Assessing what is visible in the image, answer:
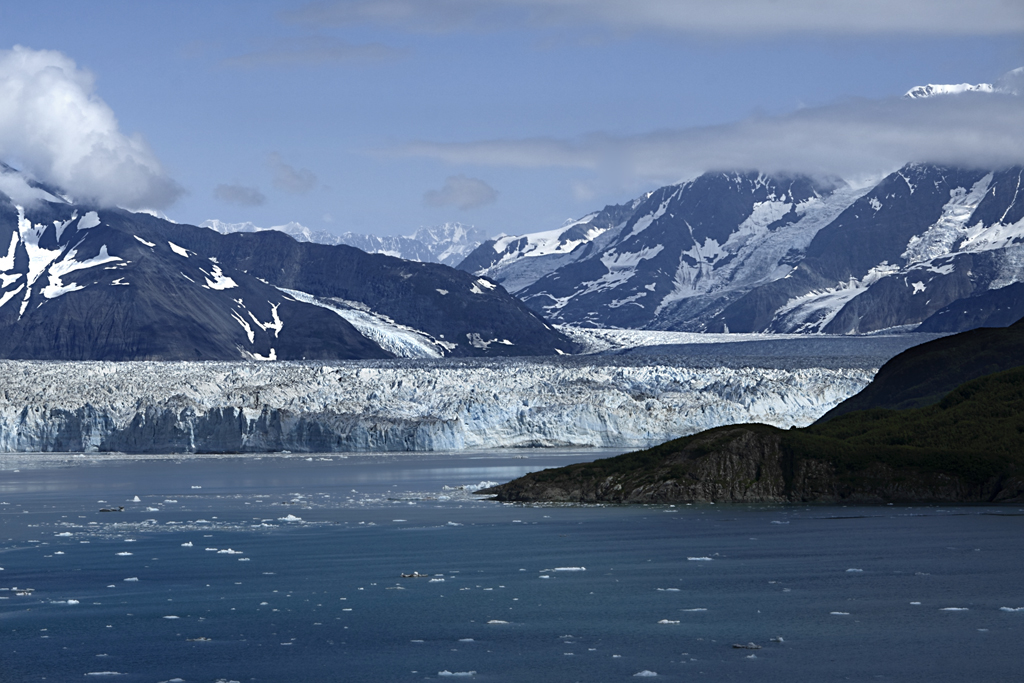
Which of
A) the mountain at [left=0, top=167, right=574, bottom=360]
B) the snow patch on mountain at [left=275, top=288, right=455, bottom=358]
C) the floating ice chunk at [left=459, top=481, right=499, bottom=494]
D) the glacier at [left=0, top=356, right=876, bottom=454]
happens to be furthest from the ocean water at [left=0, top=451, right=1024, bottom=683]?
the snow patch on mountain at [left=275, top=288, right=455, bottom=358]

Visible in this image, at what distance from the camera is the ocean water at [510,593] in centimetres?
1524

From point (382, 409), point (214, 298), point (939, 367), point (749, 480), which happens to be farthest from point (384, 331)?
point (749, 480)

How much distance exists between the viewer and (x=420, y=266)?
625 ft

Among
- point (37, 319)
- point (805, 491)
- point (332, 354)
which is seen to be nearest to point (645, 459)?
point (805, 491)

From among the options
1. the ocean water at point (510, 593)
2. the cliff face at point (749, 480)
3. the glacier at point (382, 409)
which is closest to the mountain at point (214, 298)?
the glacier at point (382, 409)

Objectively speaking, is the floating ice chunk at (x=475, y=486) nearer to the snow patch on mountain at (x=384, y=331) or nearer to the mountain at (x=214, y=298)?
the mountain at (x=214, y=298)

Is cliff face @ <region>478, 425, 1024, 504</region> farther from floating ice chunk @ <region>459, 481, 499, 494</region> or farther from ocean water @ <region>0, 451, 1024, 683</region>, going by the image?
floating ice chunk @ <region>459, 481, 499, 494</region>

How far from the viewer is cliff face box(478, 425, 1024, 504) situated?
33.2m

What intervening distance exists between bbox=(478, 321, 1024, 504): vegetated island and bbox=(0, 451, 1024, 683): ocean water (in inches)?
64.1

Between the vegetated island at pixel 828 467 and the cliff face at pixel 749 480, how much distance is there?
3cm

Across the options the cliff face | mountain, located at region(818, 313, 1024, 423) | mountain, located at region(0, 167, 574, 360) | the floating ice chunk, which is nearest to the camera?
the cliff face

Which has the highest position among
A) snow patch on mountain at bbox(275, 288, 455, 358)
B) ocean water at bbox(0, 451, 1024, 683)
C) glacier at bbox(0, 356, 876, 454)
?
snow patch on mountain at bbox(275, 288, 455, 358)

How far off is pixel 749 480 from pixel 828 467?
2.14 metres

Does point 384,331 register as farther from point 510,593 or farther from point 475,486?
point 510,593
